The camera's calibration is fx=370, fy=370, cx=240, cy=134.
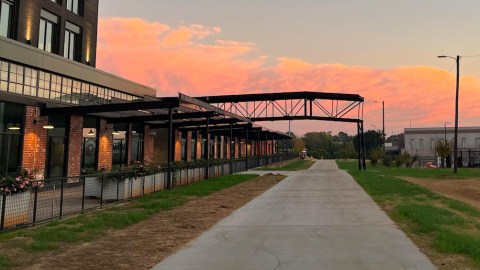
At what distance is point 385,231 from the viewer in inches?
352

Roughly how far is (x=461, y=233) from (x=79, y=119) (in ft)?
59.0

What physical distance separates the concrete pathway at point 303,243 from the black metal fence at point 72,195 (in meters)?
4.59

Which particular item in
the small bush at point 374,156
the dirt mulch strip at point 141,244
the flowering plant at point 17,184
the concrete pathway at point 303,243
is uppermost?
the small bush at point 374,156

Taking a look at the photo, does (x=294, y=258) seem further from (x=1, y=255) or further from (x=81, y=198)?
(x=81, y=198)

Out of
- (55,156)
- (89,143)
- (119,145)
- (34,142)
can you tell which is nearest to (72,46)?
(119,145)

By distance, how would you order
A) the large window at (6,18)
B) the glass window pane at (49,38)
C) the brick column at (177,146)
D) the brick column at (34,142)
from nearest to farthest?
the brick column at (34,142)
the large window at (6,18)
the glass window pane at (49,38)
the brick column at (177,146)

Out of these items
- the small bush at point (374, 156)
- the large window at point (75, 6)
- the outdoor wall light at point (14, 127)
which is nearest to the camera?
the outdoor wall light at point (14, 127)

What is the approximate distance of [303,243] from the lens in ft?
25.5

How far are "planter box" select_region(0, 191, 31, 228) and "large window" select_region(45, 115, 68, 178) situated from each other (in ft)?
30.6

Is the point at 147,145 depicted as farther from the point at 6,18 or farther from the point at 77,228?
the point at 77,228

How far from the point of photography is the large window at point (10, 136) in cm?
1543

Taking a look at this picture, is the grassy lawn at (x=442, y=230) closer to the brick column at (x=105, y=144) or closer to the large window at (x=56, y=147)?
the large window at (x=56, y=147)

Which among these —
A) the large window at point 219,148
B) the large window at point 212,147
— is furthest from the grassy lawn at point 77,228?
the large window at point 219,148

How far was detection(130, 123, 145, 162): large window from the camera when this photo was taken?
25812mm
